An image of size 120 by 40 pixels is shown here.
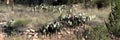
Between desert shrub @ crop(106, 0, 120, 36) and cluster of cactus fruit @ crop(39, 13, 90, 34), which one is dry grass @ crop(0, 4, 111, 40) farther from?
desert shrub @ crop(106, 0, 120, 36)

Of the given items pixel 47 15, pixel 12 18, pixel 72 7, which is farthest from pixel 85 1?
pixel 12 18

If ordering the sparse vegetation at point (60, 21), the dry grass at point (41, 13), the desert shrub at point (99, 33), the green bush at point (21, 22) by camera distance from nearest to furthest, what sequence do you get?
the desert shrub at point (99, 33)
the sparse vegetation at point (60, 21)
the green bush at point (21, 22)
the dry grass at point (41, 13)

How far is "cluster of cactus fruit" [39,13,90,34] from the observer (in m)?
10.5

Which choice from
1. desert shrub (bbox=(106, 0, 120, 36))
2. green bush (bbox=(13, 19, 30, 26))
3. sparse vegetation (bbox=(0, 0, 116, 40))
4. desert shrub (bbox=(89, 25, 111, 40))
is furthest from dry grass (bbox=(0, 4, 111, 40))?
desert shrub (bbox=(89, 25, 111, 40))

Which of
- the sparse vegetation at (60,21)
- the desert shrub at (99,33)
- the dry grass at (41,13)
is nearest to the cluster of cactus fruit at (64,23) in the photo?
the sparse vegetation at (60,21)

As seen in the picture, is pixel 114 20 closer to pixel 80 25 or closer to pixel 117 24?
pixel 117 24

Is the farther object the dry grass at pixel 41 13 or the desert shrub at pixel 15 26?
the dry grass at pixel 41 13

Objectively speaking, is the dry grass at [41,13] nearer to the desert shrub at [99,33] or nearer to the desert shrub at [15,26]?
the desert shrub at [15,26]

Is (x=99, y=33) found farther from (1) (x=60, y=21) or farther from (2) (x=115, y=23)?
(1) (x=60, y=21)

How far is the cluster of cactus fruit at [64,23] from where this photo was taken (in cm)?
1053

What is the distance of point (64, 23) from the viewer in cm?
1095

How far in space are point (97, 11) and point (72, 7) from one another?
3.24 ft

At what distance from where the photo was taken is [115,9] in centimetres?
1025

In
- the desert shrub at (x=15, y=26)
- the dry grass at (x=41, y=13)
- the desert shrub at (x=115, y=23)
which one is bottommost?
the dry grass at (x=41, y=13)
